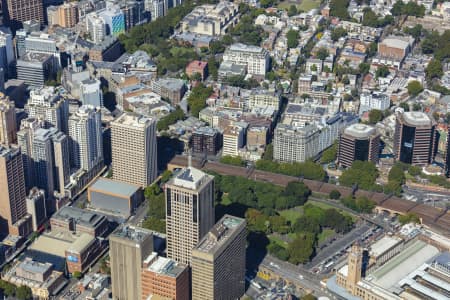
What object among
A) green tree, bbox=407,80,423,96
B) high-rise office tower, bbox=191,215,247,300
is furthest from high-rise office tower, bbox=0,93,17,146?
green tree, bbox=407,80,423,96

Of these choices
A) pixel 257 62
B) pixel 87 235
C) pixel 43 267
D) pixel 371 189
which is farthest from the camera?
pixel 257 62

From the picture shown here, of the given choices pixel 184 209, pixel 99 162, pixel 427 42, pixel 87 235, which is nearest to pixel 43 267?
pixel 87 235

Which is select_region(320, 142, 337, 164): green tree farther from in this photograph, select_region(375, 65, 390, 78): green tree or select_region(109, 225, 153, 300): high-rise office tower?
select_region(109, 225, 153, 300): high-rise office tower

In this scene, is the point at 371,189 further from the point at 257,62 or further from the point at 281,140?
the point at 257,62

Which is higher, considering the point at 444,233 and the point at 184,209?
the point at 184,209

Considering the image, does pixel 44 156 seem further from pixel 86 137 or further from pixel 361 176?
pixel 361 176

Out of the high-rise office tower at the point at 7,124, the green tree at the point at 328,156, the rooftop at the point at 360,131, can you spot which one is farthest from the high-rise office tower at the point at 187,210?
the high-rise office tower at the point at 7,124

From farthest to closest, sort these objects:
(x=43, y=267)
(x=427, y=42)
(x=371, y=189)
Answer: (x=427, y=42) → (x=371, y=189) → (x=43, y=267)
